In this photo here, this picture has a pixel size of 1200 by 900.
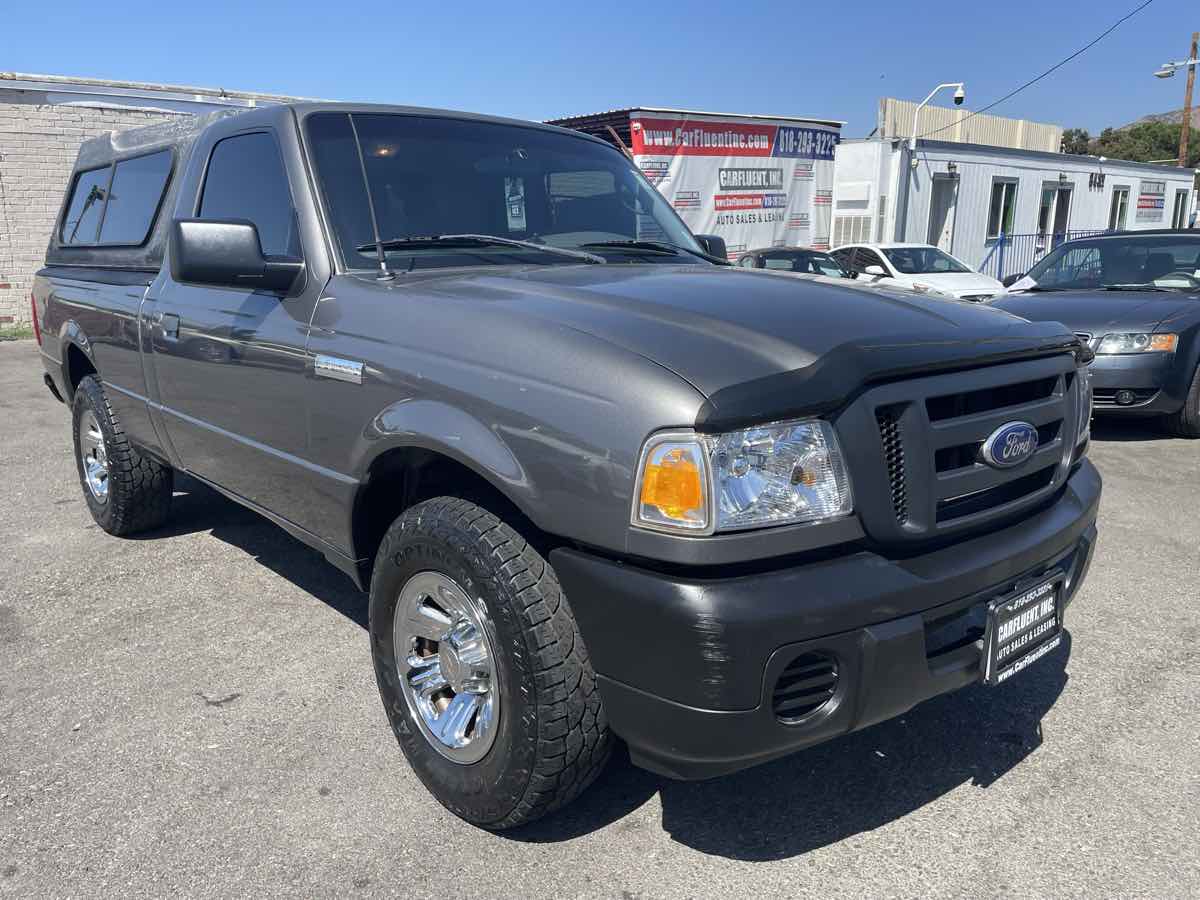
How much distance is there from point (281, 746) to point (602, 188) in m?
2.30

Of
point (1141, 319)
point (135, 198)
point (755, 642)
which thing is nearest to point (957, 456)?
point (755, 642)

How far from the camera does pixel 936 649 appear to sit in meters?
2.13

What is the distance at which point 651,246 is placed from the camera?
3.53 meters

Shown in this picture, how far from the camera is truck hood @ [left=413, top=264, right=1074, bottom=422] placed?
2043 millimetres

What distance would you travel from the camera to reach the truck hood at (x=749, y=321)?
6.70ft

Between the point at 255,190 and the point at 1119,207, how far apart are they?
106ft

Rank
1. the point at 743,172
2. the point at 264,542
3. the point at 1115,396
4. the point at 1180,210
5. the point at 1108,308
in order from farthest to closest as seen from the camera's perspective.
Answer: the point at 1180,210, the point at 743,172, the point at 1108,308, the point at 1115,396, the point at 264,542

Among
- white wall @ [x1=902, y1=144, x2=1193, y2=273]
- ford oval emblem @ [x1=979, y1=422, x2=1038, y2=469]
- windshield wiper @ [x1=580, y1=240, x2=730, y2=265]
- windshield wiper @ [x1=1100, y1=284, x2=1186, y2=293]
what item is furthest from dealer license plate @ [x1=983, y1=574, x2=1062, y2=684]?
white wall @ [x1=902, y1=144, x2=1193, y2=273]

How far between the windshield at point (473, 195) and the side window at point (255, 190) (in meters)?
0.20

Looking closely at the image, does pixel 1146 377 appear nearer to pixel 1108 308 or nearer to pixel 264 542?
pixel 1108 308

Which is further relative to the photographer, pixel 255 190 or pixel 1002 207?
pixel 1002 207

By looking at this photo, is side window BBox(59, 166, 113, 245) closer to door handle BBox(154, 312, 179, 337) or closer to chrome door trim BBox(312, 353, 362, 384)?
door handle BBox(154, 312, 179, 337)

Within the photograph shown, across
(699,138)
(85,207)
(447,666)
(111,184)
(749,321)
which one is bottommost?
(447,666)

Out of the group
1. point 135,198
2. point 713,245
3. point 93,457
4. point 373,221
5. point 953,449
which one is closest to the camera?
point 953,449
